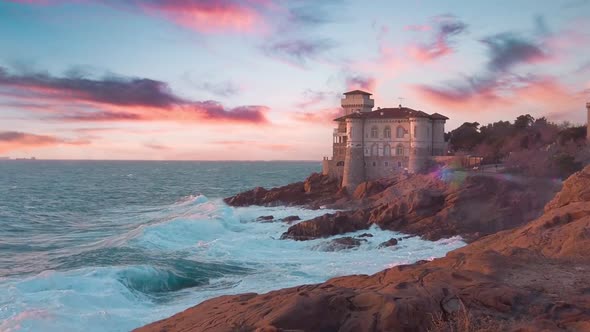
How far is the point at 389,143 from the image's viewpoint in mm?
65062

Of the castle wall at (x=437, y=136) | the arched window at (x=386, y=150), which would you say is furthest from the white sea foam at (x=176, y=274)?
the castle wall at (x=437, y=136)

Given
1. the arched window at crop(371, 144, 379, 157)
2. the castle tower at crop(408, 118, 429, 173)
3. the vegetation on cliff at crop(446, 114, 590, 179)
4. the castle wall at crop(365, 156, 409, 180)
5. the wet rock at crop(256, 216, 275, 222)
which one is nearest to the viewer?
the vegetation on cliff at crop(446, 114, 590, 179)

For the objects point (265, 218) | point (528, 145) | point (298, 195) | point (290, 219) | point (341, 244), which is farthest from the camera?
point (528, 145)

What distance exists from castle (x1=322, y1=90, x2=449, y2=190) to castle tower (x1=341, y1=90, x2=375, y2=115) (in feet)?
23.9

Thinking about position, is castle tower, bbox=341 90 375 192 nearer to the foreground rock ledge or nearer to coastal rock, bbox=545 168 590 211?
coastal rock, bbox=545 168 590 211

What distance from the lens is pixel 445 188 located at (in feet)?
155

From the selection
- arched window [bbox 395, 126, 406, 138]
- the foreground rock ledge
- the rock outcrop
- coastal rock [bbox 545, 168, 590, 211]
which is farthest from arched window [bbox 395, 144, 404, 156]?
the foreground rock ledge

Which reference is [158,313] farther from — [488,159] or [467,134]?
[467,134]

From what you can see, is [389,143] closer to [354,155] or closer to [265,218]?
[354,155]

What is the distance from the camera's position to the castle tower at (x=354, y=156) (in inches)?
2542

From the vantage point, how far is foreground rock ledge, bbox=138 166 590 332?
11625mm

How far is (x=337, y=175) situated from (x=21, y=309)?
51.3 meters

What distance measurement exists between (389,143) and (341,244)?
101ft

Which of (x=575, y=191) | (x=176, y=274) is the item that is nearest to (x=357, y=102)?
(x=176, y=274)
